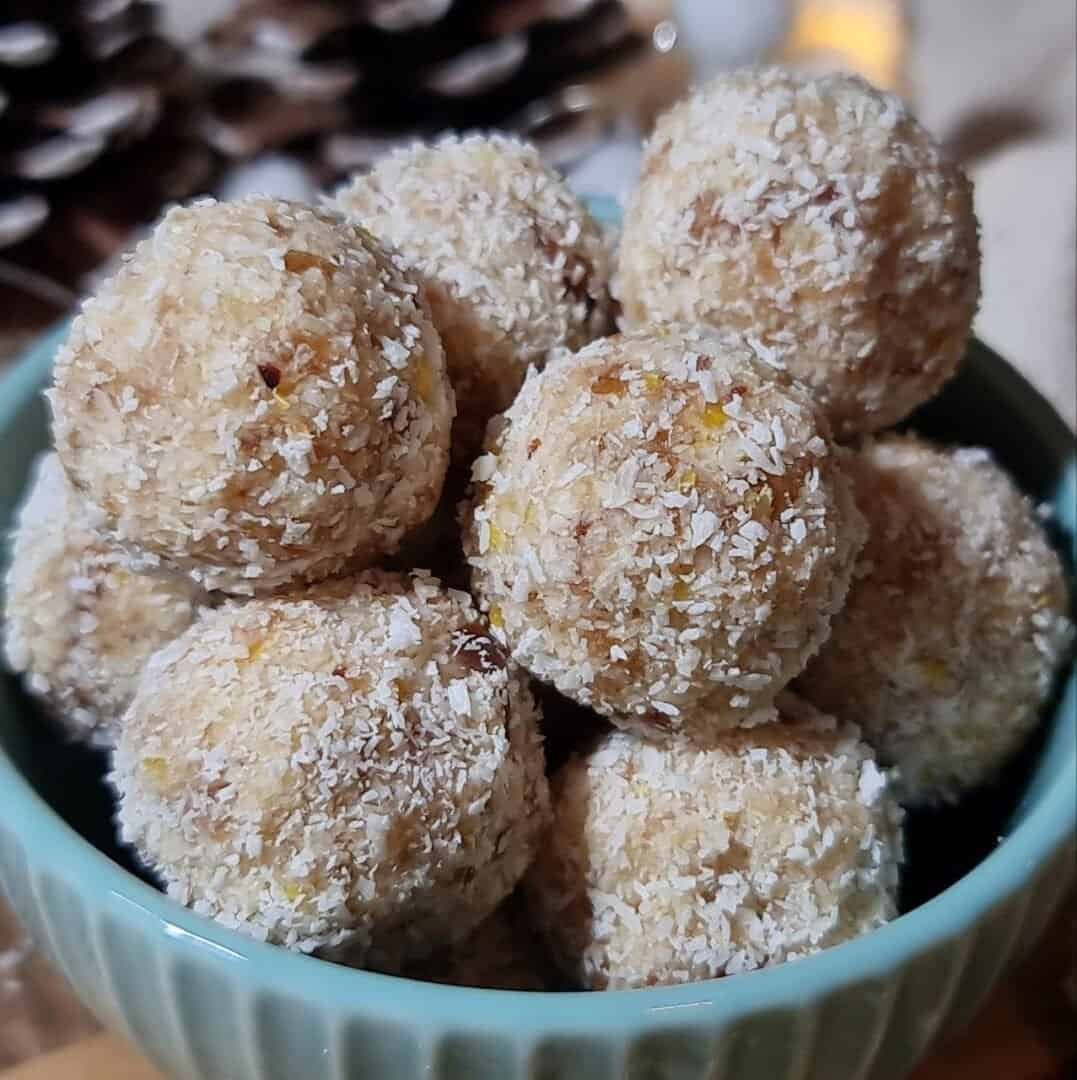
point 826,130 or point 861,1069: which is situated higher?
point 826,130

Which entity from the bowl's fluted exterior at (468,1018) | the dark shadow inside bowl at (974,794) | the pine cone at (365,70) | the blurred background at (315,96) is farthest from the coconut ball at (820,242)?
the pine cone at (365,70)

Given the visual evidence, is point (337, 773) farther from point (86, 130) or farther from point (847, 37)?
point (847, 37)

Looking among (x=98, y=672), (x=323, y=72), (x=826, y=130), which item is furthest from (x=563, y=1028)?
(x=323, y=72)

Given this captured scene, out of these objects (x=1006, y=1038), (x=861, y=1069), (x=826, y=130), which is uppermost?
(x=826, y=130)

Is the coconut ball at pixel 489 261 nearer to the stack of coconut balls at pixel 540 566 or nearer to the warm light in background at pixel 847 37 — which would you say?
the stack of coconut balls at pixel 540 566

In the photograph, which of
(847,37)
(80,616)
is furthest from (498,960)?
(847,37)

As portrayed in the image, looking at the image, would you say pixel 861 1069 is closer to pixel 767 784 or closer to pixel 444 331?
pixel 767 784

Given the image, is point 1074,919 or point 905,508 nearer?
point 905,508
